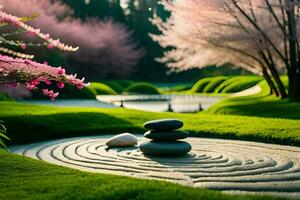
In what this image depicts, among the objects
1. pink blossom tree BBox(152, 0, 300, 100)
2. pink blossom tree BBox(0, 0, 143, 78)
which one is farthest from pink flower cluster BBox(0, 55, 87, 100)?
pink blossom tree BBox(0, 0, 143, 78)

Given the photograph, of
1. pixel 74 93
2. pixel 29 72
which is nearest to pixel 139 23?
pixel 74 93

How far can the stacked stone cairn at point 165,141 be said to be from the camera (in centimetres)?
978

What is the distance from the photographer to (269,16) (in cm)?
1894

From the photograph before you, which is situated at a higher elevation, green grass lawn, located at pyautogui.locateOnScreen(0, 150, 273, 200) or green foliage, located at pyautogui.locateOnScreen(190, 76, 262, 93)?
green foliage, located at pyautogui.locateOnScreen(190, 76, 262, 93)

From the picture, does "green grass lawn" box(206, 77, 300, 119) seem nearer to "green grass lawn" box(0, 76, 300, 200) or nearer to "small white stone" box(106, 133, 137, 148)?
"green grass lawn" box(0, 76, 300, 200)

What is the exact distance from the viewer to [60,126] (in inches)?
551

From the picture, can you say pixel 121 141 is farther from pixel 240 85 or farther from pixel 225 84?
pixel 225 84

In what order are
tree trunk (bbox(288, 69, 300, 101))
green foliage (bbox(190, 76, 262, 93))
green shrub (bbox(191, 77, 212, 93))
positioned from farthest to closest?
green shrub (bbox(191, 77, 212, 93)) < green foliage (bbox(190, 76, 262, 93)) < tree trunk (bbox(288, 69, 300, 101))

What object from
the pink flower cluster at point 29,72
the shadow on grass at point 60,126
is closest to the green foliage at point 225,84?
the shadow on grass at point 60,126

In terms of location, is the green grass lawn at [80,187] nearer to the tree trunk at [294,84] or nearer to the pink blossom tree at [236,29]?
the pink blossom tree at [236,29]

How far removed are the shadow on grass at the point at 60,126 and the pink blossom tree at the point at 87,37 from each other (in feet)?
59.7

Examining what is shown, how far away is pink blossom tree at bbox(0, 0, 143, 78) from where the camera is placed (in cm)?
3294

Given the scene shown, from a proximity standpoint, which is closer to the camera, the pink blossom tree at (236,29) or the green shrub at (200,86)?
the pink blossom tree at (236,29)

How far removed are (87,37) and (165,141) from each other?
1131 inches
